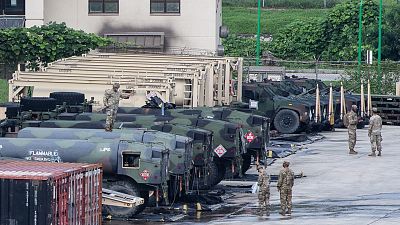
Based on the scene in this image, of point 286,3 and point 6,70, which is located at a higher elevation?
point 286,3

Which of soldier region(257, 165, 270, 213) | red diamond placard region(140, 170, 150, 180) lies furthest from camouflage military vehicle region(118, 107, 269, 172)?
red diamond placard region(140, 170, 150, 180)

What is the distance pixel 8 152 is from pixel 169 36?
114 ft

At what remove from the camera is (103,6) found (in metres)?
59.5

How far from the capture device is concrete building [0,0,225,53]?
195ft

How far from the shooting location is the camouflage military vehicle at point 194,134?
95.3 ft

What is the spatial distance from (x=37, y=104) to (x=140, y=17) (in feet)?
87.2

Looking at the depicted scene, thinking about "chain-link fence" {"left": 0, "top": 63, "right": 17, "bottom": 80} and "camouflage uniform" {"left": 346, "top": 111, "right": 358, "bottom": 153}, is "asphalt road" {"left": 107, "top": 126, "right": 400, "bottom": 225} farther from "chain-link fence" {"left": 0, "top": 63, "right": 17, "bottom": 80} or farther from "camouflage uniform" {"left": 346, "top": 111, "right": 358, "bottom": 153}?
"chain-link fence" {"left": 0, "top": 63, "right": 17, "bottom": 80}

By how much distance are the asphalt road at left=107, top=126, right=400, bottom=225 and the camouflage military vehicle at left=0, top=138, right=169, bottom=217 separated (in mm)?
1306

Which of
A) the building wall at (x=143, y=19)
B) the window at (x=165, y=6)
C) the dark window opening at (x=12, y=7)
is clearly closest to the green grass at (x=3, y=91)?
the building wall at (x=143, y=19)

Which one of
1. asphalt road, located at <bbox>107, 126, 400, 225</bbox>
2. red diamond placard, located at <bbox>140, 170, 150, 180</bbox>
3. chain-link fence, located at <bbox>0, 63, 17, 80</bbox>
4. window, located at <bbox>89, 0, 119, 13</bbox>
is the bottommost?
asphalt road, located at <bbox>107, 126, 400, 225</bbox>

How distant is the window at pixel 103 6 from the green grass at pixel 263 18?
105 ft

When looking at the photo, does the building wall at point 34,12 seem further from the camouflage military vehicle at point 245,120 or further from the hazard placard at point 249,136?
the hazard placard at point 249,136

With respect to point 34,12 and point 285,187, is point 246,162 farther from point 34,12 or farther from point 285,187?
point 34,12

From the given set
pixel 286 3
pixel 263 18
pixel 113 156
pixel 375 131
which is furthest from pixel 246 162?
pixel 286 3
